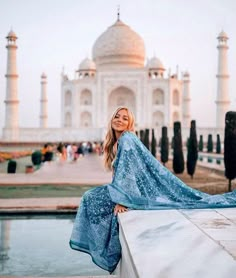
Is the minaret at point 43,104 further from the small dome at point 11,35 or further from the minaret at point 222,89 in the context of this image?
the minaret at point 222,89

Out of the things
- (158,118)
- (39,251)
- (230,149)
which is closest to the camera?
(39,251)

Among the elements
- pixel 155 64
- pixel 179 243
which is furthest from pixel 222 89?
pixel 179 243

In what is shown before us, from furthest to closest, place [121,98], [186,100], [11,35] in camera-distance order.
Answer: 1. [186,100]
2. [121,98]
3. [11,35]

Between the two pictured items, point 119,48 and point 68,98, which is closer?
point 119,48

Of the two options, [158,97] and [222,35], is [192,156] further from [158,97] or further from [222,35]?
[158,97]

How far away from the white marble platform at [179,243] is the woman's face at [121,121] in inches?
21.0

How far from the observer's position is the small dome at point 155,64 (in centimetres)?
3450

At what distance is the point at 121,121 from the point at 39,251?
125 centimetres

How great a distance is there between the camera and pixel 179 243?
67.4 inches

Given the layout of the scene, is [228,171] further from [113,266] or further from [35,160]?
[35,160]

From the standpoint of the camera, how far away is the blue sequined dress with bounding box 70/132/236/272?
2301 mm

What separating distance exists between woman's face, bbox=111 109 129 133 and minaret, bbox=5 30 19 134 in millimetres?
26604

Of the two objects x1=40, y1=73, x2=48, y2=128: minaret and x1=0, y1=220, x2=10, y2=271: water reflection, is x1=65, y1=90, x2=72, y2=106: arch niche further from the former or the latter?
x1=0, y1=220, x2=10, y2=271: water reflection

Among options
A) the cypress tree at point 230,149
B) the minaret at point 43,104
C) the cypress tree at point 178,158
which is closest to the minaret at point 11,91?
the minaret at point 43,104
